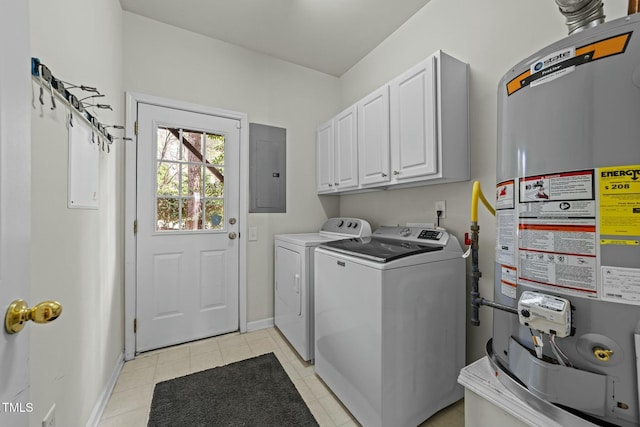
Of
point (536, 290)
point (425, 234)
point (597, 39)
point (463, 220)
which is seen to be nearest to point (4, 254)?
point (536, 290)

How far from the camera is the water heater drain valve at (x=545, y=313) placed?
2.29 feet

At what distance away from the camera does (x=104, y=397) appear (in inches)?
63.4

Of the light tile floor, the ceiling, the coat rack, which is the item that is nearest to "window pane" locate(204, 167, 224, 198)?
the coat rack

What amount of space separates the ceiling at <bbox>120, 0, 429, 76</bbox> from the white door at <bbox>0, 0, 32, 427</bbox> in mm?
1963

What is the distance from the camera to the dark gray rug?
4.93ft

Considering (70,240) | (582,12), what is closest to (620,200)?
(582,12)

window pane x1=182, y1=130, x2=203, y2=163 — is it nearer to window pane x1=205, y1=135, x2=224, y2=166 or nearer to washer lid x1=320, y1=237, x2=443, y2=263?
window pane x1=205, y1=135, x2=224, y2=166

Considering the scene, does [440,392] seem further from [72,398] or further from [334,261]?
[72,398]

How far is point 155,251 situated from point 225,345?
105cm

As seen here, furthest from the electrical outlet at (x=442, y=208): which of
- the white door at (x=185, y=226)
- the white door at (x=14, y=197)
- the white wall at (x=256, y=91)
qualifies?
the white door at (x=14, y=197)

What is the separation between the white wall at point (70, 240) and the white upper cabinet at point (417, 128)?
1829 millimetres

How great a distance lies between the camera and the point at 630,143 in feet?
2.07

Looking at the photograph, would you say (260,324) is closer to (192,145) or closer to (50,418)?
(50,418)

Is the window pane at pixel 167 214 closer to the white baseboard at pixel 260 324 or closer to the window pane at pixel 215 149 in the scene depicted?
the window pane at pixel 215 149
